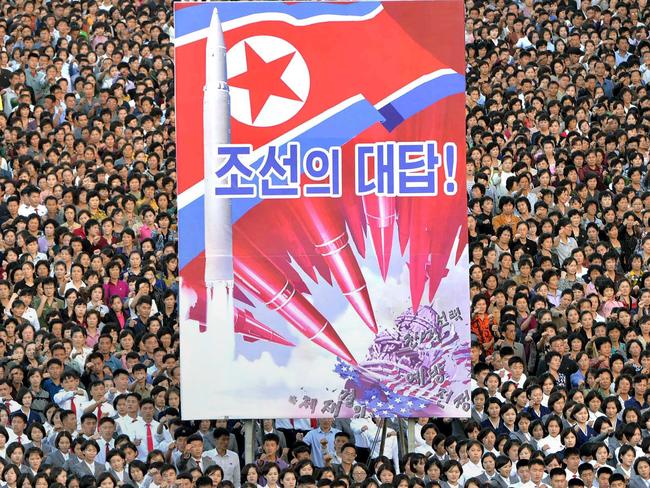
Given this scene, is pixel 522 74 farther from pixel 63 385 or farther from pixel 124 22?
pixel 63 385

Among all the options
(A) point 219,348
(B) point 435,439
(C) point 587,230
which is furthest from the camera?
(C) point 587,230

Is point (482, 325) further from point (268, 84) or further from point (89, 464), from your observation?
point (89, 464)

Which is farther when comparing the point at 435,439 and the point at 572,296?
the point at 572,296

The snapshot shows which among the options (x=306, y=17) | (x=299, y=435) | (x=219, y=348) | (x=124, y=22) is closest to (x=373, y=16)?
(x=306, y=17)

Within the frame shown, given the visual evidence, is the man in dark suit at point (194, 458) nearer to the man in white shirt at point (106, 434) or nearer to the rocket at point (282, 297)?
the man in white shirt at point (106, 434)

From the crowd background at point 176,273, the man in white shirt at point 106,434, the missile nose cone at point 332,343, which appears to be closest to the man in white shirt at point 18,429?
the crowd background at point 176,273

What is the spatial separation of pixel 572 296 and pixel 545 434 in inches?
92.5

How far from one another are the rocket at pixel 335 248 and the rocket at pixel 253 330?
70 centimetres

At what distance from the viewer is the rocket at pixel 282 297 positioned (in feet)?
48.9

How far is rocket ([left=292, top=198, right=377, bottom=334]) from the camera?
14.9 meters

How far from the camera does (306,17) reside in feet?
49.5

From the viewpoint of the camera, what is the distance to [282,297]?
1491cm

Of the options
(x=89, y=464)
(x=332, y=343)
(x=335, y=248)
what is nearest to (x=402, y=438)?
(x=332, y=343)

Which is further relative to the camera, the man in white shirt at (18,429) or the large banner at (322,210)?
the man in white shirt at (18,429)
